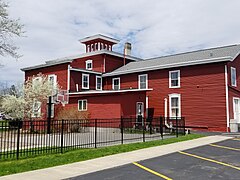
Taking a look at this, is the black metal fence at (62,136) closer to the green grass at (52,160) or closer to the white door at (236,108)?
the green grass at (52,160)

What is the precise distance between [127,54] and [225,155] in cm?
2788

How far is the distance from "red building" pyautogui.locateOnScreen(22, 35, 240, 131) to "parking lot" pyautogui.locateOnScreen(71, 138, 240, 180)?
1143 cm

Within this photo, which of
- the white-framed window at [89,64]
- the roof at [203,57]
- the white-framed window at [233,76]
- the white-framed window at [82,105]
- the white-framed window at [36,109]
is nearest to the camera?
the roof at [203,57]

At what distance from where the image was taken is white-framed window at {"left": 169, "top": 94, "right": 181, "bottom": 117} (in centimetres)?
2511

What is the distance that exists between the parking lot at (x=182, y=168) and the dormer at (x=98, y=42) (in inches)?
1106

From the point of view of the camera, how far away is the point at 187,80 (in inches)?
971

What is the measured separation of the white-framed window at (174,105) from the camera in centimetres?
2511

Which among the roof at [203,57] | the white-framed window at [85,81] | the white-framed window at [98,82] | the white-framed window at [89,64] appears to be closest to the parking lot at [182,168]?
the roof at [203,57]

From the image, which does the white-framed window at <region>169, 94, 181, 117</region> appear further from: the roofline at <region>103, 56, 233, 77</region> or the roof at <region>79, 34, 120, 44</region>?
the roof at <region>79, 34, 120, 44</region>

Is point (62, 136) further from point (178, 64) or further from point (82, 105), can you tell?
point (82, 105)

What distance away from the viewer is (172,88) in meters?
25.6

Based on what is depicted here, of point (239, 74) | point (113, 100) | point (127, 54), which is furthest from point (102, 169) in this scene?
point (127, 54)

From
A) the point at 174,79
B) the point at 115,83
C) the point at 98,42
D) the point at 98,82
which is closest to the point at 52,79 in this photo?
the point at 98,82

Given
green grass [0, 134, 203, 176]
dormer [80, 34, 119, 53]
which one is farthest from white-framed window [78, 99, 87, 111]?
green grass [0, 134, 203, 176]
